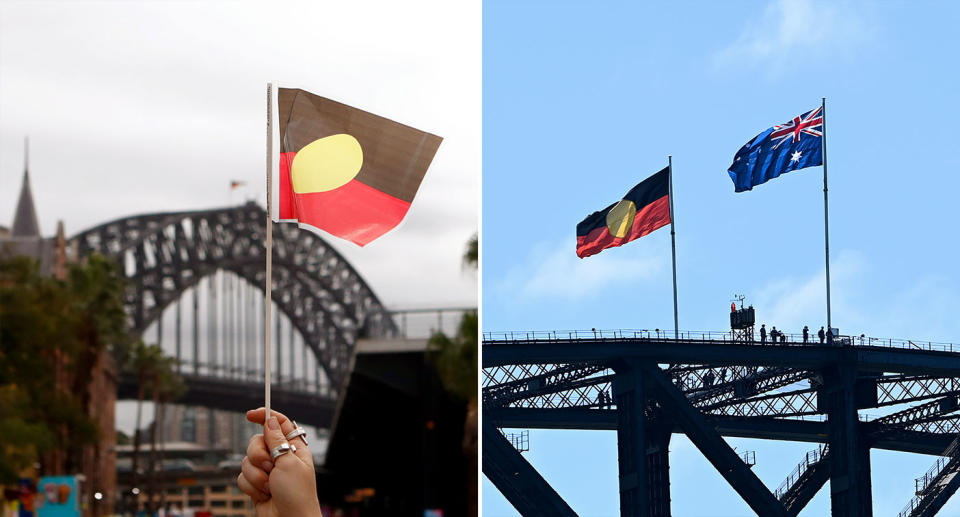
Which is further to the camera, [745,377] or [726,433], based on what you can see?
[726,433]

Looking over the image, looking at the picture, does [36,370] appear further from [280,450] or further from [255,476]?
[280,450]

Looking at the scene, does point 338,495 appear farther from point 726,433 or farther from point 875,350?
point 875,350

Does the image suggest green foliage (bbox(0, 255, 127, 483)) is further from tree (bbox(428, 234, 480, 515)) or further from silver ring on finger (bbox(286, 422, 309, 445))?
silver ring on finger (bbox(286, 422, 309, 445))

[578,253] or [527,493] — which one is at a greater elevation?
[578,253]

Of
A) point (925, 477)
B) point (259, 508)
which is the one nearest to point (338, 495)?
point (925, 477)

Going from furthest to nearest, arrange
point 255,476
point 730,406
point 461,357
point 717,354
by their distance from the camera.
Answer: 1. point 461,357
2. point 730,406
3. point 717,354
4. point 255,476

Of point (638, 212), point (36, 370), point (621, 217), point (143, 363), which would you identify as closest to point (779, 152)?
point (638, 212)
